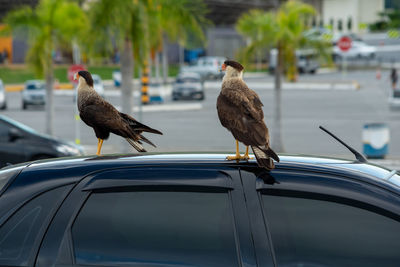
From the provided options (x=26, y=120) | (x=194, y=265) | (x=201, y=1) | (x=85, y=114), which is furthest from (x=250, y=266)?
(x=26, y=120)

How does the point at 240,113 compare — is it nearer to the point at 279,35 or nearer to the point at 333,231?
the point at 333,231

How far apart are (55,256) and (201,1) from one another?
15092 millimetres

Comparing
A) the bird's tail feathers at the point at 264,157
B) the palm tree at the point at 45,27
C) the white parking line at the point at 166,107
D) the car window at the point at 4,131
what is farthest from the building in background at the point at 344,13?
the bird's tail feathers at the point at 264,157

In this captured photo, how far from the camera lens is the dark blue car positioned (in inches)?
133

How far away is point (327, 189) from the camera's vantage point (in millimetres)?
3430

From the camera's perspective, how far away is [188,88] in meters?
45.1

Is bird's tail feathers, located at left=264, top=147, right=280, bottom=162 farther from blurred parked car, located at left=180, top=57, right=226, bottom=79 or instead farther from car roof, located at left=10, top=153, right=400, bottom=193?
blurred parked car, located at left=180, top=57, right=226, bottom=79

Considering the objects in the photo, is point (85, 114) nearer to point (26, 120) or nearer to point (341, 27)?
point (26, 120)

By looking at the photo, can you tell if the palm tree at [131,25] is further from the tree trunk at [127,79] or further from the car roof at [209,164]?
the car roof at [209,164]

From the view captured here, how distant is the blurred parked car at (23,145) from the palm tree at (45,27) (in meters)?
7.51

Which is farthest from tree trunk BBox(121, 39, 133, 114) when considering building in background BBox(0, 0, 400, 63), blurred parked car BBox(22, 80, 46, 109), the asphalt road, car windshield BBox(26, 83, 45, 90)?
building in background BBox(0, 0, 400, 63)

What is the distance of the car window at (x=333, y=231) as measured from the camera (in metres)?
3.40

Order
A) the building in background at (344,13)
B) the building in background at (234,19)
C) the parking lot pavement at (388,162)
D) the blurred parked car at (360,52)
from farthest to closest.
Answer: the building in background at (344,13) → the blurred parked car at (360,52) → the building in background at (234,19) → the parking lot pavement at (388,162)

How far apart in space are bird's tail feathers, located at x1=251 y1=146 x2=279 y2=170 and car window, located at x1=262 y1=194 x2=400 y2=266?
18 centimetres
